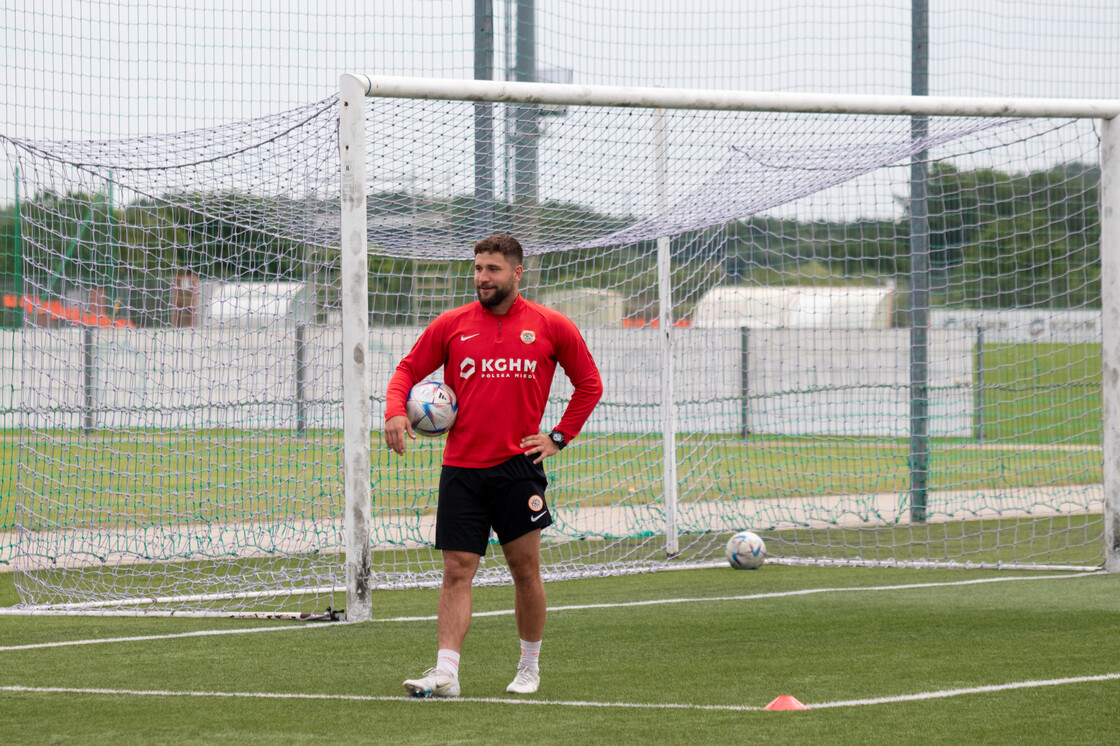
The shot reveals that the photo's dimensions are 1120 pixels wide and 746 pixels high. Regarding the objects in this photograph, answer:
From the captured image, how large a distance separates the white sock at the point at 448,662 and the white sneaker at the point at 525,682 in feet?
0.91

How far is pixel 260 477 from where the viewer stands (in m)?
10.6

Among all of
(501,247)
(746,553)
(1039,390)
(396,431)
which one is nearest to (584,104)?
(501,247)

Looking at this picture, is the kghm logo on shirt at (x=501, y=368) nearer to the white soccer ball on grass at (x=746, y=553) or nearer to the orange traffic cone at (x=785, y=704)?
the orange traffic cone at (x=785, y=704)

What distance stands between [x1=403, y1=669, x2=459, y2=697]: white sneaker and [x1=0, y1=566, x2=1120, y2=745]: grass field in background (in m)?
0.06

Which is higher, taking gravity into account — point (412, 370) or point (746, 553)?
point (412, 370)

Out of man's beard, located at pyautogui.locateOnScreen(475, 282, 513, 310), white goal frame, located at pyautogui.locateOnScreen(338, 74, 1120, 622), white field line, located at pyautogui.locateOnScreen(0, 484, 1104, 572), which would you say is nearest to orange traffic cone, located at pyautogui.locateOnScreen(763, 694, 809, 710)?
man's beard, located at pyautogui.locateOnScreen(475, 282, 513, 310)

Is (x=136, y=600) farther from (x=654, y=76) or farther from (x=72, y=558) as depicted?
(x=654, y=76)

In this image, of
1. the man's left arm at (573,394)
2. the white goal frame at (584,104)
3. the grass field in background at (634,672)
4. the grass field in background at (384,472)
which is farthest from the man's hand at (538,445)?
the grass field in background at (384,472)

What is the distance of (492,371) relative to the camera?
5.48 meters

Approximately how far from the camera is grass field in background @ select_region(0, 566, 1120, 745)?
4754 millimetres

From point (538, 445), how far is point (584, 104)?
3.20 meters

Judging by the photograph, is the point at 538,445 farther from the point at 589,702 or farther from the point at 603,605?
the point at 603,605

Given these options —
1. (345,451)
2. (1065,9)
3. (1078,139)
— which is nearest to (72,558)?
(345,451)

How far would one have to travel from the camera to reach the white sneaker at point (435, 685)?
207 inches
